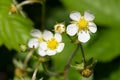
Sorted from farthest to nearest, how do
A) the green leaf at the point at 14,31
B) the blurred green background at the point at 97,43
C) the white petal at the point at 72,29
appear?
the blurred green background at the point at 97,43 → the green leaf at the point at 14,31 → the white petal at the point at 72,29

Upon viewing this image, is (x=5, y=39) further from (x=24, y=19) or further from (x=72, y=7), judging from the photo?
(x=72, y=7)

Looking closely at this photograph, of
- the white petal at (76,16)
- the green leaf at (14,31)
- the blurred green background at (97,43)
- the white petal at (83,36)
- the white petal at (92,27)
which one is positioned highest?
the white petal at (76,16)

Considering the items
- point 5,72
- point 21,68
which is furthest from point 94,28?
point 5,72

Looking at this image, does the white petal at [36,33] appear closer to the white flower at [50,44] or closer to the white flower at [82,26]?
the white flower at [50,44]

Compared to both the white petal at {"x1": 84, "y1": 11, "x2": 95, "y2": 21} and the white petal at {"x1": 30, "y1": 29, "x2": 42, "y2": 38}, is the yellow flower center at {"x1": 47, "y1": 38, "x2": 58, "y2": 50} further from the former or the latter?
the white petal at {"x1": 84, "y1": 11, "x2": 95, "y2": 21}

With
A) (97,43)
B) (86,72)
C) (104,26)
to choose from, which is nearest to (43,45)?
(86,72)

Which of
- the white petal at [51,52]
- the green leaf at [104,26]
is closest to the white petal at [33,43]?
the white petal at [51,52]

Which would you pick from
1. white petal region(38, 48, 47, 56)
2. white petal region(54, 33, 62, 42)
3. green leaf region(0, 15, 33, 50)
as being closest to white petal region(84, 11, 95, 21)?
white petal region(54, 33, 62, 42)
